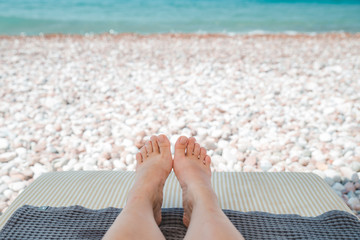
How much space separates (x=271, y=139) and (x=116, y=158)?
1.08m

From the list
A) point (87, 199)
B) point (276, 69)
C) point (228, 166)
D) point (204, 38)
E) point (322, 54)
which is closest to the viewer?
point (87, 199)

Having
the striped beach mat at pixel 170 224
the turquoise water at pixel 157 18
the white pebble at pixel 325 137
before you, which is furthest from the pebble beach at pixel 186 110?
the turquoise water at pixel 157 18

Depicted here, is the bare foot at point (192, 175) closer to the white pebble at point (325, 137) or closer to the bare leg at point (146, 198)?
the bare leg at point (146, 198)

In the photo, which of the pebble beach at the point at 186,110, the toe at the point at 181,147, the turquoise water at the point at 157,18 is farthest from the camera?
the turquoise water at the point at 157,18

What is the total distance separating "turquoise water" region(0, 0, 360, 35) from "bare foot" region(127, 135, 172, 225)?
21.9 ft

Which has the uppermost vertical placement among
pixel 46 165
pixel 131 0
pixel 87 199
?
pixel 131 0

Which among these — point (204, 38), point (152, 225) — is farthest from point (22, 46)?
point (152, 225)

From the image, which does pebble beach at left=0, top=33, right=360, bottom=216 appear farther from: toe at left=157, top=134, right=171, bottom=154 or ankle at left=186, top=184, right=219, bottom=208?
ankle at left=186, top=184, right=219, bottom=208

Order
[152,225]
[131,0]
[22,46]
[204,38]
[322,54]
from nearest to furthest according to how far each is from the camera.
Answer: [152,225]
[322,54]
[22,46]
[204,38]
[131,0]

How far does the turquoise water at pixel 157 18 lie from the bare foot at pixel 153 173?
21.9ft

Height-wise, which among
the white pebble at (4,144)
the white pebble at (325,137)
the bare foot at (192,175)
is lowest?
the white pebble at (4,144)

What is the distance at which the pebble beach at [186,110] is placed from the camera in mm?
2070

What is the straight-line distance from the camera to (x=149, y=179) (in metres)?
1.28

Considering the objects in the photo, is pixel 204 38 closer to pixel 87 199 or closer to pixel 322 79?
pixel 322 79
